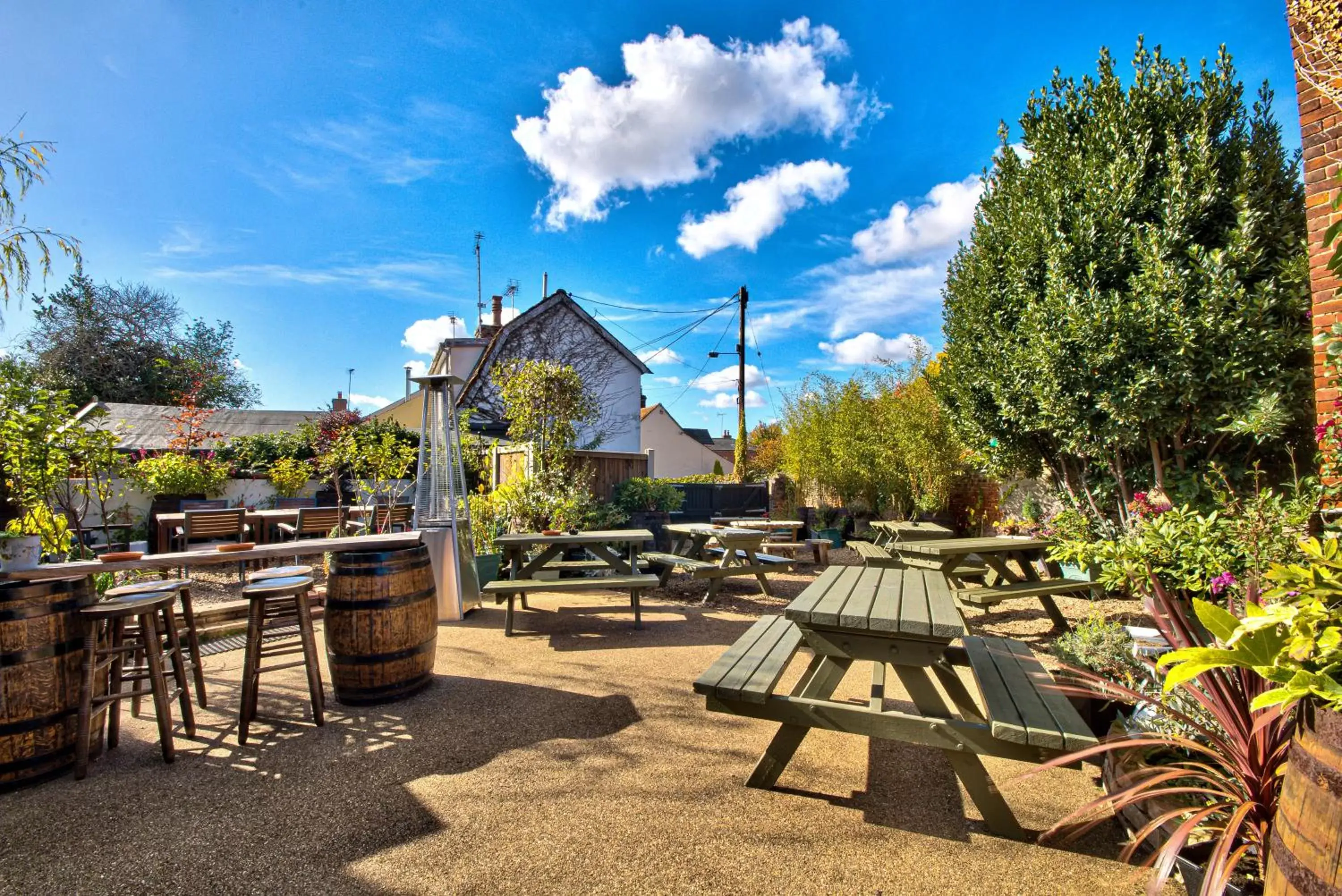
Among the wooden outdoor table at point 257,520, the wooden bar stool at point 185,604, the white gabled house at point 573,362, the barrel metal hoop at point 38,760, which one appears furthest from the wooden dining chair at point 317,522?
the white gabled house at point 573,362

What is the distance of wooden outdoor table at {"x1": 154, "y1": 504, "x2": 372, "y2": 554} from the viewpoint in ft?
27.3

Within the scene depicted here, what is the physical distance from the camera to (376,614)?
3.36m

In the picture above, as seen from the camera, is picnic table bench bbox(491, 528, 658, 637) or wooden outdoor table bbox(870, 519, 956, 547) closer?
picnic table bench bbox(491, 528, 658, 637)

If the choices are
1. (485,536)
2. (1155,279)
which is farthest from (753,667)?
(485,536)

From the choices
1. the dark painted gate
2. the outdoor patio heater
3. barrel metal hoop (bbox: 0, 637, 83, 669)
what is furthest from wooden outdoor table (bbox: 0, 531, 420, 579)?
the dark painted gate

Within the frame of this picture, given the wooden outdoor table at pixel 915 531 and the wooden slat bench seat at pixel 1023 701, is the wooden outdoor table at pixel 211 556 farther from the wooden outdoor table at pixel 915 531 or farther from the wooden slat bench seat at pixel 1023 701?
the wooden outdoor table at pixel 915 531

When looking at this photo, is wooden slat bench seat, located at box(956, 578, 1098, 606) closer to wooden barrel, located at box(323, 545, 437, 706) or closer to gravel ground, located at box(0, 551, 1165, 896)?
gravel ground, located at box(0, 551, 1165, 896)

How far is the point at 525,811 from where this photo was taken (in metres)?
2.33

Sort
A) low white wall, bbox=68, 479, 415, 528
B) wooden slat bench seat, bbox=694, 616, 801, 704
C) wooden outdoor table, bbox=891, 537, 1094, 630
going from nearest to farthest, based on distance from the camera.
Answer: wooden slat bench seat, bbox=694, 616, 801, 704, wooden outdoor table, bbox=891, 537, 1094, 630, low white wall, bbox=68, 479, 415, 528

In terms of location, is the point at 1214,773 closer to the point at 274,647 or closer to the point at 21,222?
the point at 274,647

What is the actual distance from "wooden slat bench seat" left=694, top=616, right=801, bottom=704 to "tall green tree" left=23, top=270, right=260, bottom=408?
23.9 metres

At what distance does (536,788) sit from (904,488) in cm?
882

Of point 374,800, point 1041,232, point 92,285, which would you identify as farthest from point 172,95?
point 92,285

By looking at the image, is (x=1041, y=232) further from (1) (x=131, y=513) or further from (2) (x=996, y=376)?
(1) (x=131, y=513)
